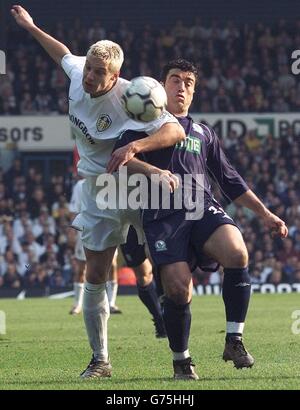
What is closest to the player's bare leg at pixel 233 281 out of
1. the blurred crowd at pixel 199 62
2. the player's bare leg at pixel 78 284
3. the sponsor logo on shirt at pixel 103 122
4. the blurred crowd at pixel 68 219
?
the sponsor logo on shirt at pixel 103 122

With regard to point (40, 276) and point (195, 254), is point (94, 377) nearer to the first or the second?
point (195, 254)

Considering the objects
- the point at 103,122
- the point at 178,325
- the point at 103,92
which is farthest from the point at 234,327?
the point at 103,92

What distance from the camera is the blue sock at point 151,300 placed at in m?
11.2

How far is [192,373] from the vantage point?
7.27 m

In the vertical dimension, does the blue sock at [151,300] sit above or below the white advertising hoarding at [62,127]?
below

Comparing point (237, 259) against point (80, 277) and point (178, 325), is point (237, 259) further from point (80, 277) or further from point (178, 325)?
point (80, 277)

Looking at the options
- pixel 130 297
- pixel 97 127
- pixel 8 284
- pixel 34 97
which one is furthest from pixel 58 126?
pixel 97 127

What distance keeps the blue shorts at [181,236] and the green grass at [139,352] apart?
80 cm

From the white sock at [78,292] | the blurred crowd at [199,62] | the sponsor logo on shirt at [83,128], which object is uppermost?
the blurred crowd at [199,62]

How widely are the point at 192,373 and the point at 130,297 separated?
1437cm

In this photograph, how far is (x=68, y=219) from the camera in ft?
83.1

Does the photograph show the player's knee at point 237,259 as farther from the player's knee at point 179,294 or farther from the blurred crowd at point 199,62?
the blurred crowd at point 199,62

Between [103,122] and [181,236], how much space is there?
→ 962 mm

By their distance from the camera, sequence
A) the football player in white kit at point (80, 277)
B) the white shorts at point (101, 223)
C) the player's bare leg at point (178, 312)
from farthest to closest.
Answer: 1. the football player in white kit at point (80, 277)
2. the white shorts at point (101, 223)
3. the player's bare leg at point (178, 312)
